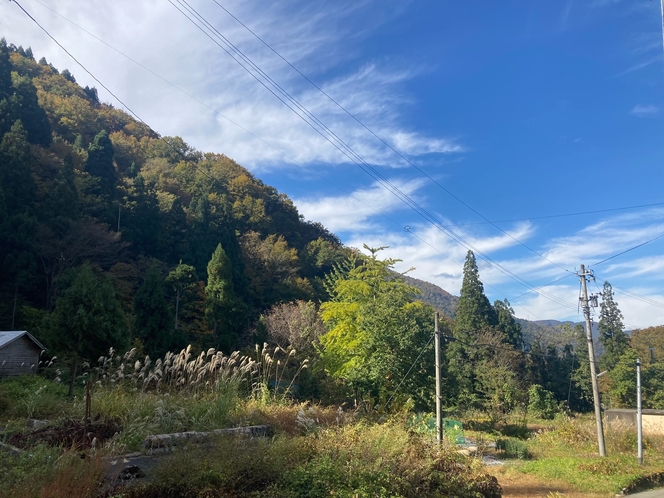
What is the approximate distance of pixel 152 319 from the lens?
20750 millimetres

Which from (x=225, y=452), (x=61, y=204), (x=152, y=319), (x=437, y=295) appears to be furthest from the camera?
(x=437, y=295)

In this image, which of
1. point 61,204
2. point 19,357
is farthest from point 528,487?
point 61,204

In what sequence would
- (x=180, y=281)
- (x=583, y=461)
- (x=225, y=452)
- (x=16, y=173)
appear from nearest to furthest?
1. (x=225, y=452)
2. (x=583, y=461)
3. (x=16, y=173)
4. (x=180, y=281)

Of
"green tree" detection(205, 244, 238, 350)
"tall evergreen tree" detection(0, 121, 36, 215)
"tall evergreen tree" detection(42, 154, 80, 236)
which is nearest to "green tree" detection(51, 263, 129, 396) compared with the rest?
"green tree" detection(205, 244, 238, 350)

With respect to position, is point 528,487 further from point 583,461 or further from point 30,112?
point 30,112

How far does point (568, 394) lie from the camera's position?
4025cm

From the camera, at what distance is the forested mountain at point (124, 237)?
20.9 metres

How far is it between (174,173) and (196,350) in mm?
20931

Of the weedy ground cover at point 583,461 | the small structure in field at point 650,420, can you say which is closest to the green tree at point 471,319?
the small structure in field at point 650,420

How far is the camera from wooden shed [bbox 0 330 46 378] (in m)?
13.8

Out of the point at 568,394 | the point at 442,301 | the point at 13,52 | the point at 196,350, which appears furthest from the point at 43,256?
the point at 442,301

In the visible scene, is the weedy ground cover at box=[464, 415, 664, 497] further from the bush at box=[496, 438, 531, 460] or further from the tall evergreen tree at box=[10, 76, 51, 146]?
the tall evergreen tree at box=[10, 76, 51, 146]

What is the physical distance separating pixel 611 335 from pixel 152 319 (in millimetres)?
39191

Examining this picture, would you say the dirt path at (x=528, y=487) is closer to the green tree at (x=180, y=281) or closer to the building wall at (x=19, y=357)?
the building wall at (x=19, y=357)
